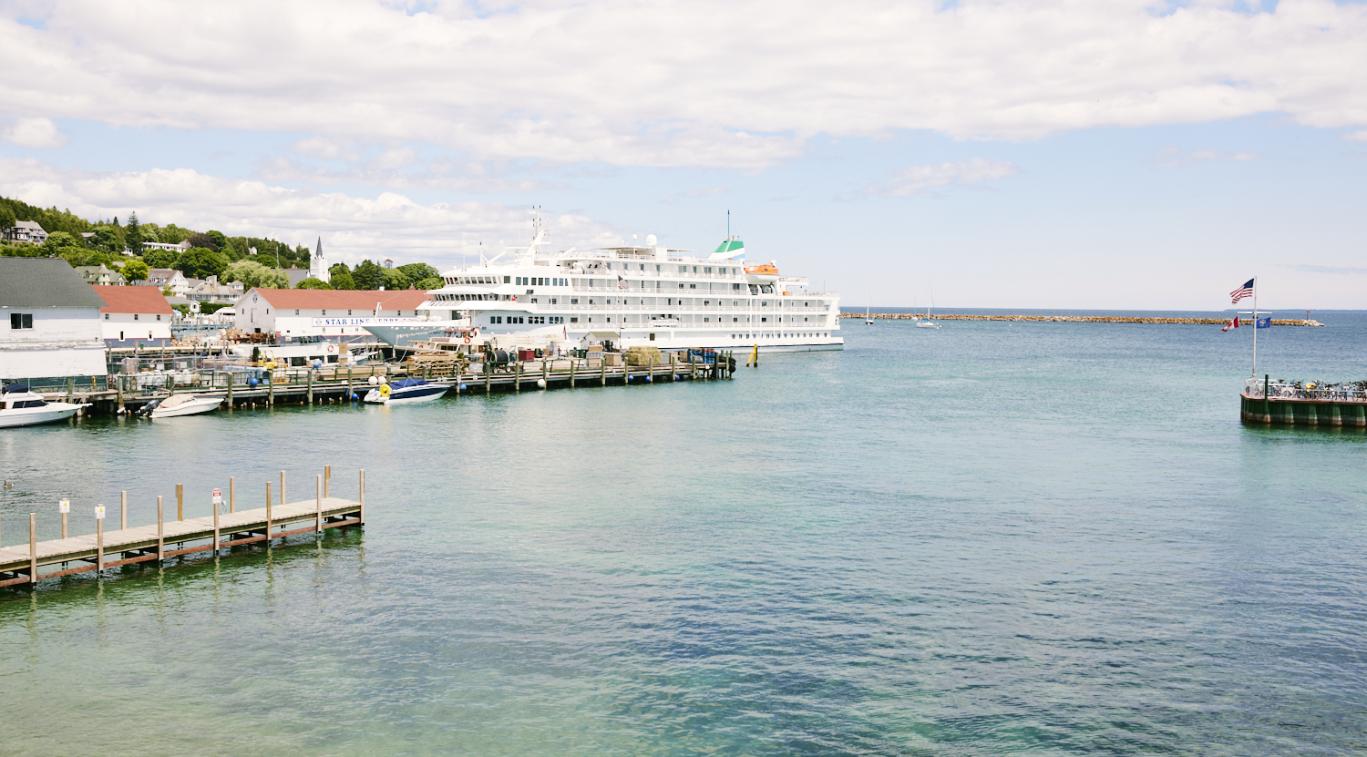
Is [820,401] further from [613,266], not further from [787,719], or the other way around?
[787,719]

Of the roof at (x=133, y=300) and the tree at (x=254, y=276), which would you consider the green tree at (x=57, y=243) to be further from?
the roof at (x=133, y=300)

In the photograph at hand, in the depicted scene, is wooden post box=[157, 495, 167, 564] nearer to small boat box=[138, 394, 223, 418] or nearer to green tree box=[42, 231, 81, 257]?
small boat box=[138, 394, 223, 418]

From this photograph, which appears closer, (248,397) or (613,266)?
(248,397)

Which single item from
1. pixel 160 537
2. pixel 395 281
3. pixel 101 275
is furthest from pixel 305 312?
pixel 160 537

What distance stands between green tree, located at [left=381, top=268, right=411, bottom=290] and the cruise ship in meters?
59.8

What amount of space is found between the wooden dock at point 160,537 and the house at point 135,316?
6267cm

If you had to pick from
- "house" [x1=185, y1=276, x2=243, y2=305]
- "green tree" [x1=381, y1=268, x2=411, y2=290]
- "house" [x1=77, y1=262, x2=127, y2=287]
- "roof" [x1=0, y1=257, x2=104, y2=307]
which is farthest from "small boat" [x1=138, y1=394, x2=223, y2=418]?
"green tree" [x1=381, y1=268, x2=411, y2=290]

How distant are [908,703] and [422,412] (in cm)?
4784

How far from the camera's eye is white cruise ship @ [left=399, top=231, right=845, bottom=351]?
96000 mm

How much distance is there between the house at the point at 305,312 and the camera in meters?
95.6

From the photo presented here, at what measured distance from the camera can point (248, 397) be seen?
202 feet

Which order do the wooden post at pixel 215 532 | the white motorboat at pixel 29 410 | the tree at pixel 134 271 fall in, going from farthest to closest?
the tree at pixel 134 271 < the white motorboat at pixel 29 410 < the wooden post at pixel 215 532

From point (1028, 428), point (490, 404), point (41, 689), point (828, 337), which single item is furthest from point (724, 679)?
point (828, 337)

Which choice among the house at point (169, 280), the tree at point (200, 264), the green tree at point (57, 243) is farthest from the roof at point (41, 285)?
the tree at point (200, 264)
